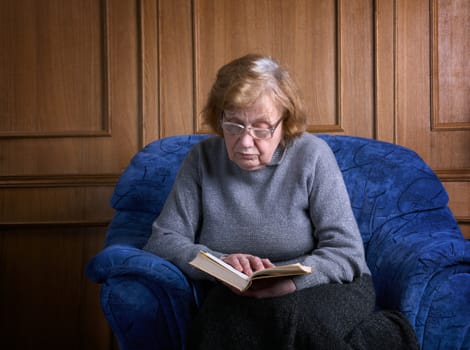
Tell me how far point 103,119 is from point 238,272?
1.45m

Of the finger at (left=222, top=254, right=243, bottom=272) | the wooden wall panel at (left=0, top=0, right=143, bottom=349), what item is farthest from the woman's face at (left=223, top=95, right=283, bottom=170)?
the wooden wall panel at (left=0, top=0, right=143, bottom=349)

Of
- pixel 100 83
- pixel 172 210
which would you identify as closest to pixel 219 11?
pixel 100 83

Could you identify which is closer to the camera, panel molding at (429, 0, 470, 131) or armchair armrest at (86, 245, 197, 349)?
armchair armrest at (86, 245, 197, 349)

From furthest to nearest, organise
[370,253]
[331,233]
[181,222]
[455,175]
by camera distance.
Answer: [455,175], [370,253], [181,222], [331,233]

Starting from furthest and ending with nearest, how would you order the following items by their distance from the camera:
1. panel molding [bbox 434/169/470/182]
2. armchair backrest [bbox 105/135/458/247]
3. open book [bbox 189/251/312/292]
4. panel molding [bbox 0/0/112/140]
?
panel molding [bbox 0/0/112/140]
panel molding [bbox 434/169/470/182]
armchair backrest [bbox 105/135/458/247]
open book [bbox 189/251/312/292]

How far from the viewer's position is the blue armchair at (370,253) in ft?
4.99

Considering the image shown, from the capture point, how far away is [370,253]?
1994mm

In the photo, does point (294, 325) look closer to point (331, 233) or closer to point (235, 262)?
point (235, 262)

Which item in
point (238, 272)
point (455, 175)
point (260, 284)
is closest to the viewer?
point (238, 272)

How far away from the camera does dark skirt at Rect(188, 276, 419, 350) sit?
140cm

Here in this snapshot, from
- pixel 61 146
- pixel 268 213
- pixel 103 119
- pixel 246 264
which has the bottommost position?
pixel 246 264

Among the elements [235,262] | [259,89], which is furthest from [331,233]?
[259,89]

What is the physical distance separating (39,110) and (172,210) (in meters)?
1.13

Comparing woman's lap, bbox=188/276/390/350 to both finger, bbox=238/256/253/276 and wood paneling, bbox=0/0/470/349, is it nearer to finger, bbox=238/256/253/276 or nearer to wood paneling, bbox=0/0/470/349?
finger, bbox=238/256/253/276
